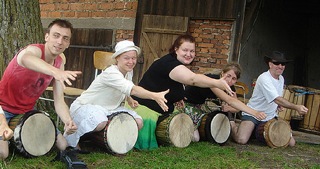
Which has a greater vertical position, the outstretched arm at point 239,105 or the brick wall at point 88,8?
the brick wall at point 88,8

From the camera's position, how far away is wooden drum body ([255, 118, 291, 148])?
6.06 metres

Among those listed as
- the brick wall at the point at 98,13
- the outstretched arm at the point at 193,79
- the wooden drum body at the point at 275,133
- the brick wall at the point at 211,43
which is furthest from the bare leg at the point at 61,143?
the brick wall at the point at 98,13

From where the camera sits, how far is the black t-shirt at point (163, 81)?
530cm

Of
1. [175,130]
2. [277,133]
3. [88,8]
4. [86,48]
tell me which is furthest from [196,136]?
[88,8]

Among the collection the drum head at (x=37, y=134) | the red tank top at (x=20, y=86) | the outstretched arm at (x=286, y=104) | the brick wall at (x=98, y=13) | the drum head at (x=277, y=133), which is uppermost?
the brick wall at (x=98, y=13)

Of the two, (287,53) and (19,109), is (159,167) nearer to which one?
(19,109)

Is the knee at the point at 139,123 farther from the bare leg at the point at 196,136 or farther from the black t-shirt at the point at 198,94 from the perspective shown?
the black t-shirt at the point at 198,94

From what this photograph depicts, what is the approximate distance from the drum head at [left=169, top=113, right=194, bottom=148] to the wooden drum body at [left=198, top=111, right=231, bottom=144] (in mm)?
455

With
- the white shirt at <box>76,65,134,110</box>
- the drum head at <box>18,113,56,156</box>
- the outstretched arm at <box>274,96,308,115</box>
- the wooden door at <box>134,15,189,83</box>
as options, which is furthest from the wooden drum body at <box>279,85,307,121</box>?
the drum head at <box>18,113,56,156</box>

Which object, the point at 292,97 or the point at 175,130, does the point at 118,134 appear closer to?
the point at 175,130

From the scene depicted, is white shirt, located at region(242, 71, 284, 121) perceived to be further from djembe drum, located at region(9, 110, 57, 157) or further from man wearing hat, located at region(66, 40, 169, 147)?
djembe drum, located at region(9, 110, 57, 157)

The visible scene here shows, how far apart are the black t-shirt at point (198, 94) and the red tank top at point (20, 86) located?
2288 mm

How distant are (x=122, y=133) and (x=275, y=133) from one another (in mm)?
2370

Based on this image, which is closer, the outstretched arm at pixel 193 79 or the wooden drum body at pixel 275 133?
the outstretched arm at pixel 193 79
